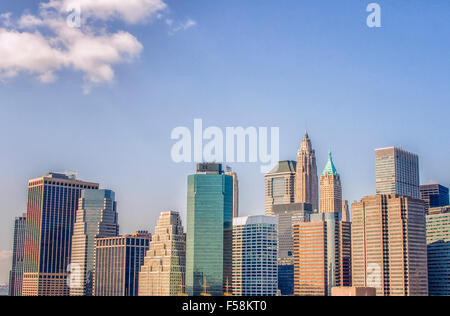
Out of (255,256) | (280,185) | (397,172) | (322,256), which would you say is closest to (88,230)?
(255,256)

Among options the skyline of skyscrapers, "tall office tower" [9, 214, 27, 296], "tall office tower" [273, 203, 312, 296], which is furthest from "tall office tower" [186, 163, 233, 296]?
"tall office tower" [9, 214, 27, 296]

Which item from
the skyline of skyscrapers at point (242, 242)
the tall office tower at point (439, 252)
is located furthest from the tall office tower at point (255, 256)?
the tall office tower at point (439, 252)

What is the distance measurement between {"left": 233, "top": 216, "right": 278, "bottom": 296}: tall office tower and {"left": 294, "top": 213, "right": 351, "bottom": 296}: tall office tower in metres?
5.35

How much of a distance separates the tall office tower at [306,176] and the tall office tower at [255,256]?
136 feet

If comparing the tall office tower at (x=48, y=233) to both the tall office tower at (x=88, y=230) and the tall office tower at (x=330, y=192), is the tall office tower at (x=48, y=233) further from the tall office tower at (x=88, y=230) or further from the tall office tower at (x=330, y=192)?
the tall office tower at (x=330, y=192)

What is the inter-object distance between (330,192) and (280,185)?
3498 cm

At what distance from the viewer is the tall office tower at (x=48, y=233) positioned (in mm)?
164875

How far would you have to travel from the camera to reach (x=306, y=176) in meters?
178

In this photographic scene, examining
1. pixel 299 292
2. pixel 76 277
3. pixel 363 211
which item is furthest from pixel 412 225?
pixel 76 277

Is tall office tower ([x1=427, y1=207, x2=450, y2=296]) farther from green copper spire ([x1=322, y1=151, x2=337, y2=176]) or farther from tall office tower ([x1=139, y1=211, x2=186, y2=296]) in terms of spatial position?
tall office tower ([x1=139, y1=211, x2=186, y2=296])

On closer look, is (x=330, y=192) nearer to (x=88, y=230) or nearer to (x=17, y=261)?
(x=88, y=230)

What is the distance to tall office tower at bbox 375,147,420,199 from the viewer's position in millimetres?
160250

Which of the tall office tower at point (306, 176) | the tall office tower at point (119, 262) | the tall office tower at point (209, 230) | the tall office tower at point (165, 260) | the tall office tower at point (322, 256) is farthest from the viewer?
the tall office tower at point (306, 176)

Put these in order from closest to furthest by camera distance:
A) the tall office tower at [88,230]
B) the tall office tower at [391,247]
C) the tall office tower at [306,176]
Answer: the tall office tower at [391,247]
the tall office tower at [88,230]
the tall office tower at [306,176]
